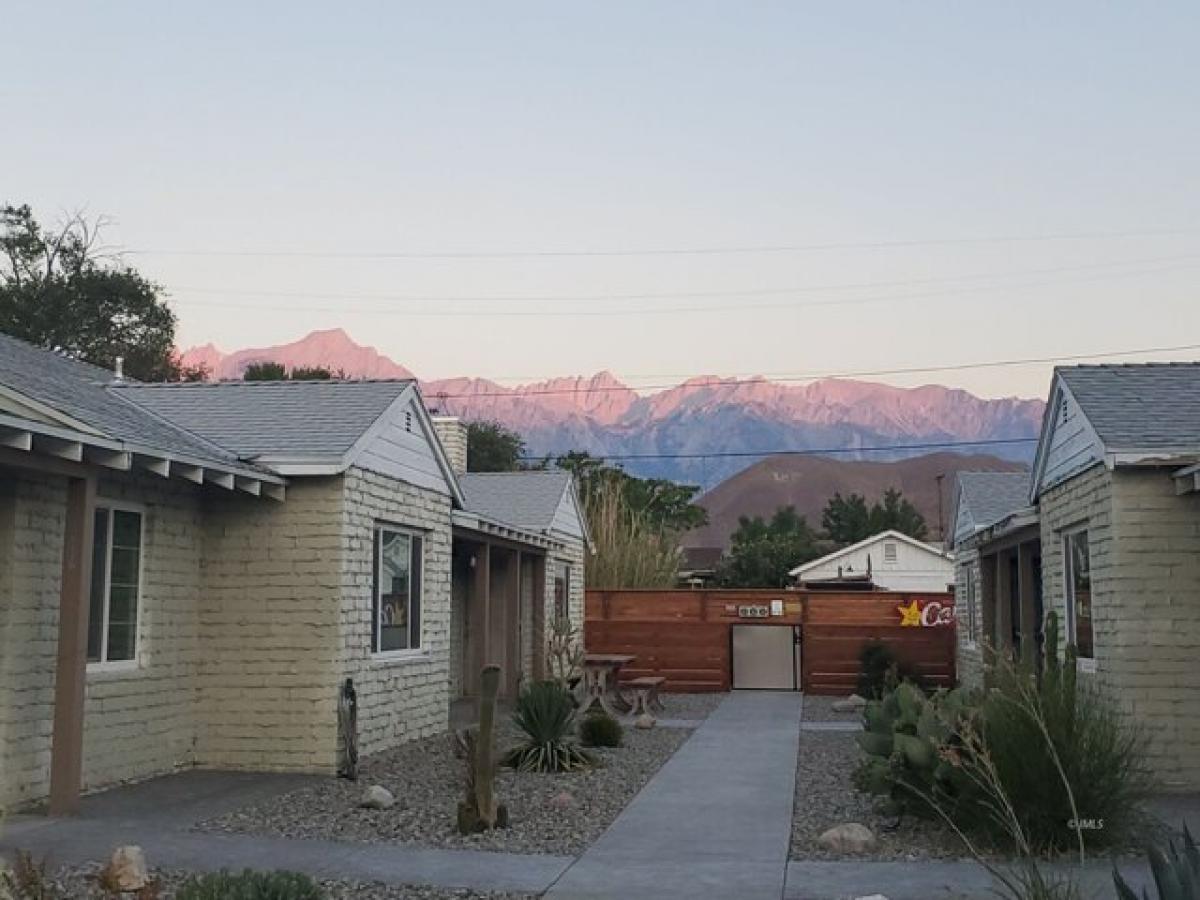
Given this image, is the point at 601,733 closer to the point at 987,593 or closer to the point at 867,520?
the point at 987,593

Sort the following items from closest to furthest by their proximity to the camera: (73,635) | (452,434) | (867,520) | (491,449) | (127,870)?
(127,870) → (73,635) → (452,434) → (491,449) → (867,520)

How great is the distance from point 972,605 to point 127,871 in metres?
17.2

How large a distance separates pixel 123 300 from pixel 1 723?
118 ft

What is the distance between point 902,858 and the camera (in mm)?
8062

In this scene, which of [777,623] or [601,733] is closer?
[601,733]

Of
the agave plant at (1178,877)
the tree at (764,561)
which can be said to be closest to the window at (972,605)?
the agave plant at (1178,877)

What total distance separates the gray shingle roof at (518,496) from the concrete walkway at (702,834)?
32.9 feet

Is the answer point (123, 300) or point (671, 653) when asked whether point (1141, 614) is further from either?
point (123, 300)

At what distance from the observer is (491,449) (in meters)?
58.2

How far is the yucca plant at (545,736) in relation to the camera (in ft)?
40.8

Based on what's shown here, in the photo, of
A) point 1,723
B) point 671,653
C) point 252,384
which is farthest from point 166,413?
point 671,653

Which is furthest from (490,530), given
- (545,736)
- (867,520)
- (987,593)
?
(867,520)

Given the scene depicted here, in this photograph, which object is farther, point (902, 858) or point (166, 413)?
point (166, 413)

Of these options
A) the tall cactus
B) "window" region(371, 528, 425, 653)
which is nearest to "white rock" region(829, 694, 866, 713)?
"window" region(371, 528, 425, 653)
